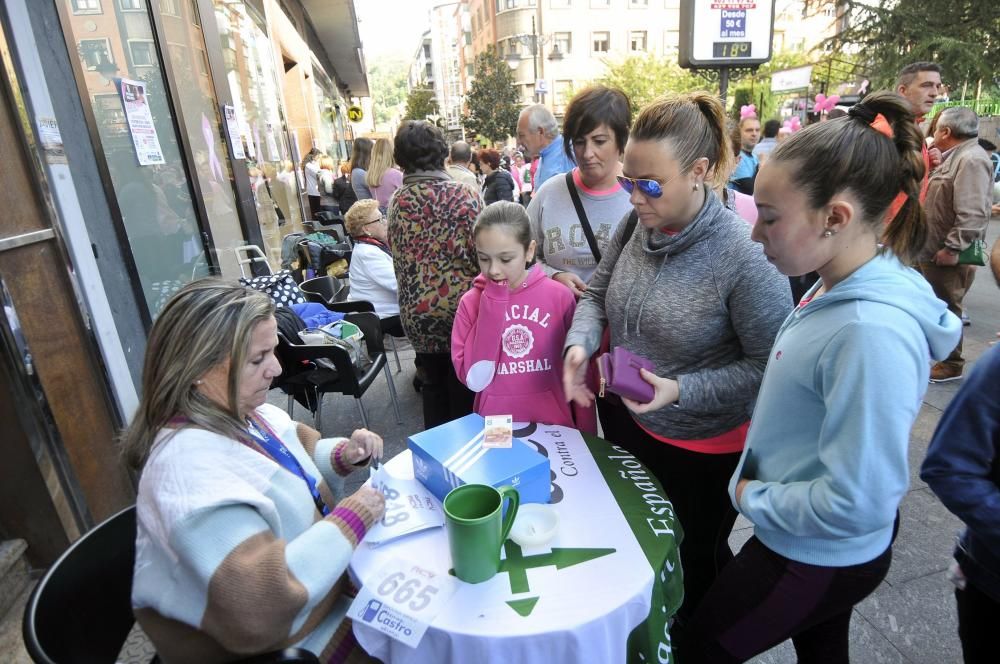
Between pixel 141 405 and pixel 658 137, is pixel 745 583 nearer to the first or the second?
pixel 658 137

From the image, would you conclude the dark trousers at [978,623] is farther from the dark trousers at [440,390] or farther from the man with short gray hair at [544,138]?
the man with short gray hair at [544,138]

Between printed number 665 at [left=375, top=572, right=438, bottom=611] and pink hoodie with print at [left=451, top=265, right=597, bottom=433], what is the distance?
0.86 meters

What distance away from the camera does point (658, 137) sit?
4.88ft

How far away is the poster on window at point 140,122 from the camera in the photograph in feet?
11.0

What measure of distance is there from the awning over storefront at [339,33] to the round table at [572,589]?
Answer: 51.2 feet

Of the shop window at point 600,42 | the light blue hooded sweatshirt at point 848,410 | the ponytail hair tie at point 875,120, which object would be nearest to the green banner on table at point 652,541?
the light blue hooded sweatshirt at point 848,410

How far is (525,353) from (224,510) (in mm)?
1186

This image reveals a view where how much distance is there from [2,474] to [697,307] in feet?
9.00

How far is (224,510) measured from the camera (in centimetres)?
106

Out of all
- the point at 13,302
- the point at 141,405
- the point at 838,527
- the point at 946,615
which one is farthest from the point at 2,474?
the point at 946,615

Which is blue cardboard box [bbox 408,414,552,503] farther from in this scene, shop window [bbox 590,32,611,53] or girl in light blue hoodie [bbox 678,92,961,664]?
shop window [bbox 590,32,611,53]

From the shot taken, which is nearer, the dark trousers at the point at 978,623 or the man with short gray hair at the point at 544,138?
the dark trousers at the point at 978,623

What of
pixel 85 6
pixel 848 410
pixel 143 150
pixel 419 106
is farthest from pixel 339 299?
pixel 419 106

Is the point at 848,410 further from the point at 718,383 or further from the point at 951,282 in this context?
the point at 951,282
